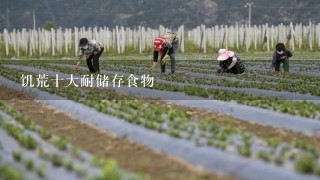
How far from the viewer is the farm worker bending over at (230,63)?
17.7m

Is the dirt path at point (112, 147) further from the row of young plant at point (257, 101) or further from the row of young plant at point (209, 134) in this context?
the row of young plant at point (257, 101)

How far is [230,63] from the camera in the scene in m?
18.4

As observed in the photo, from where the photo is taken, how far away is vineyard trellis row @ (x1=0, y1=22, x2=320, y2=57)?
118 feet

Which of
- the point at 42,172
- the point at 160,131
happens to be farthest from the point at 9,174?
the point at 160,131

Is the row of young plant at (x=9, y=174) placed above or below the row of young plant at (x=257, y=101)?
below

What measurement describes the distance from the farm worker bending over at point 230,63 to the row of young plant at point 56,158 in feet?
31.7

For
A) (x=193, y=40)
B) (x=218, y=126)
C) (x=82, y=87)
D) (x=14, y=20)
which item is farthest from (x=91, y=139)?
(x=14, y=20)

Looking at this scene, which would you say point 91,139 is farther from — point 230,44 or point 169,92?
point 230,44

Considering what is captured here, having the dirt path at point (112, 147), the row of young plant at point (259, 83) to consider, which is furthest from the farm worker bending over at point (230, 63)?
the dirt path at point (112, 147)

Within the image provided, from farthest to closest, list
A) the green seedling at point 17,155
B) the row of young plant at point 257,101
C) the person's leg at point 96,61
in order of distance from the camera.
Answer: the person's leg at point 96,61
the row of young plant at point 257,101
the green seedling at point 17,155

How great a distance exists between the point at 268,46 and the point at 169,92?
24.8 metres

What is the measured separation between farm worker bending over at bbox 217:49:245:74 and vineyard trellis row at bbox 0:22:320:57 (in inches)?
691

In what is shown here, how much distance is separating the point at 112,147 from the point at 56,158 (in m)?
1.38

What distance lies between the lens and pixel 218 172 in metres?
6.19
